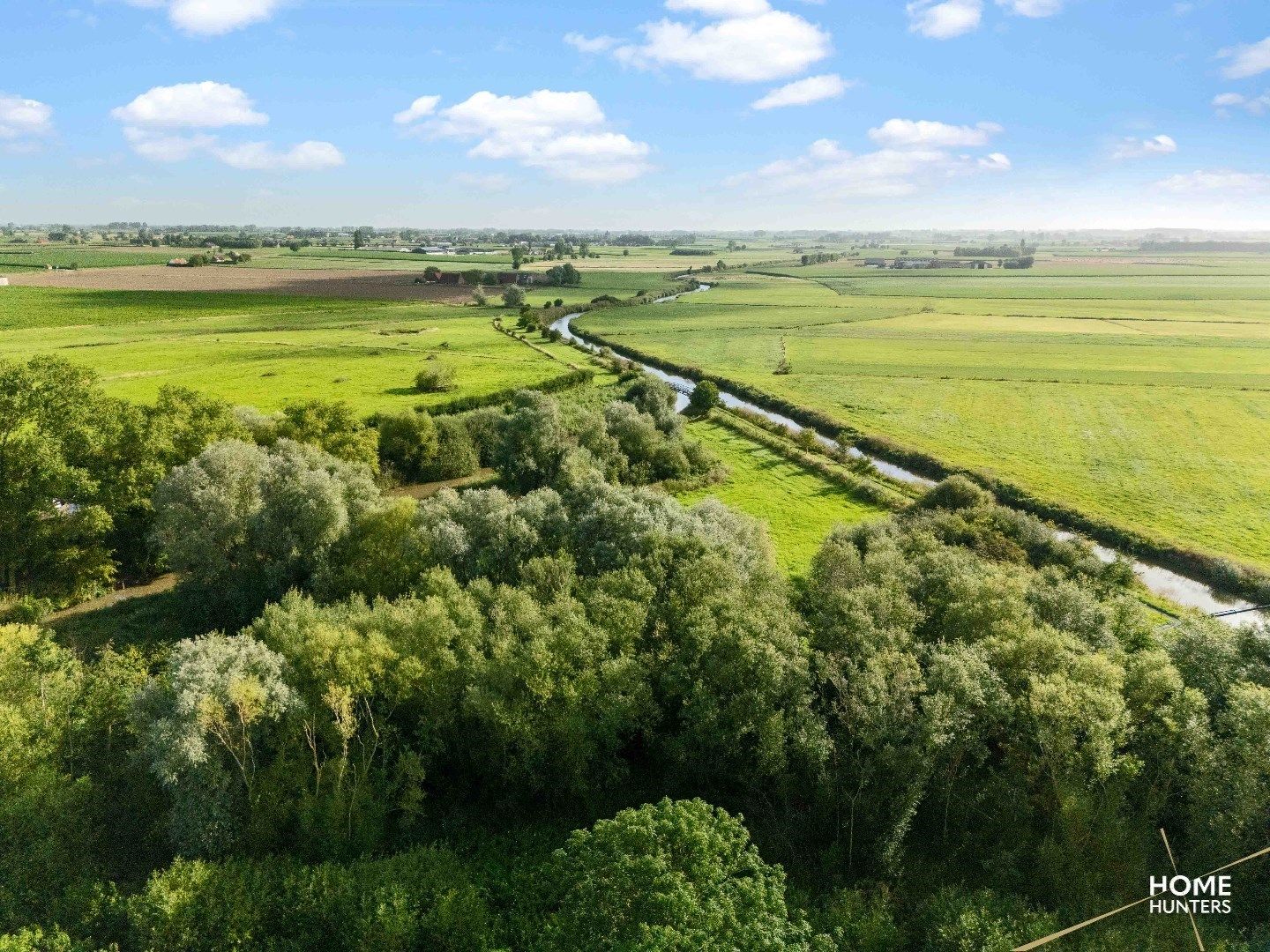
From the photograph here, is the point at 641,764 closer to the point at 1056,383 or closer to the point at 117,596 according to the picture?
the point at 117,596

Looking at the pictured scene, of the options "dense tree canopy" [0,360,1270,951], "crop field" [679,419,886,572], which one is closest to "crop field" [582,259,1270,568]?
"crop field" [679,419,886,572]

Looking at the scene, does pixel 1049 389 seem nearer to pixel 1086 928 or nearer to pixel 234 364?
pixel 1086 928

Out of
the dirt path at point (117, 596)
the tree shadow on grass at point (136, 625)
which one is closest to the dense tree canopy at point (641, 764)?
the tree shadow on grass at point (136, 625)

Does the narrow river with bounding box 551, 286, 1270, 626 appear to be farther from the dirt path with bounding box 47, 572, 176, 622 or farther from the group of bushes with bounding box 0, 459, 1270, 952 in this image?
the dirt path with bounding box 47, 572, 176, 622

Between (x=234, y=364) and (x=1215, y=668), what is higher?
(x=234, y=364)

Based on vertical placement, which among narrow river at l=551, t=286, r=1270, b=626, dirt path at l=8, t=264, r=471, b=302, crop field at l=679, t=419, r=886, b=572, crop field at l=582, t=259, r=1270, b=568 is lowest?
narrow river at l=551, t=286, r=1270, b=626

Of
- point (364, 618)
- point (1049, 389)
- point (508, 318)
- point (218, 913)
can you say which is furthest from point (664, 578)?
point (508, 318)

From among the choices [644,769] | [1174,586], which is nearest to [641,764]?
[644,769]
